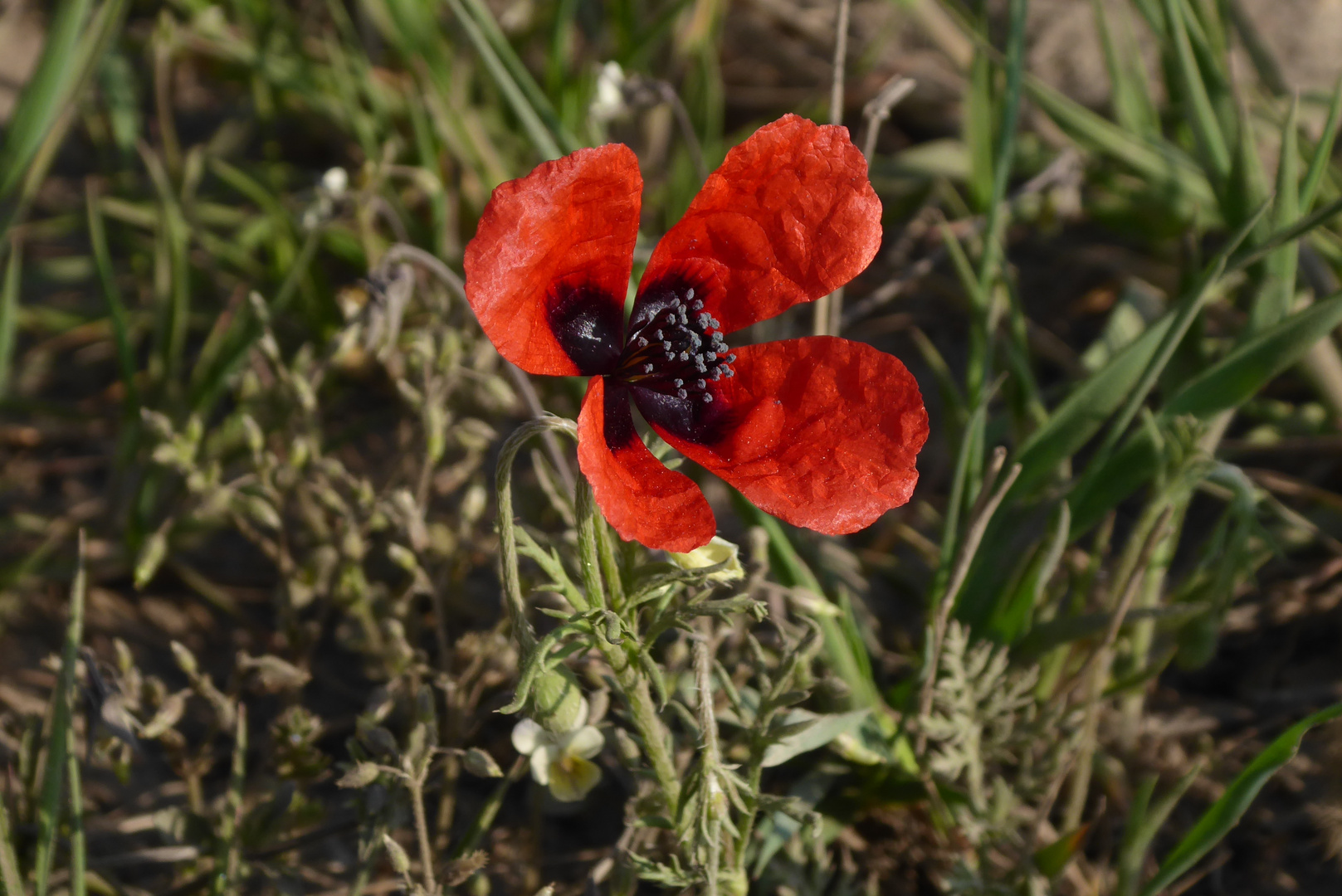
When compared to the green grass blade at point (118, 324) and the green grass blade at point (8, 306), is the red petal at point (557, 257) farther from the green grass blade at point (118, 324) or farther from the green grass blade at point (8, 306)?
the green grass blade at point (8, 306)

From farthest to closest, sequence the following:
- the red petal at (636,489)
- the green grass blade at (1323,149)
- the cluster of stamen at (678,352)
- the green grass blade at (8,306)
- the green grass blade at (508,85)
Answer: the green grass blade at (8,306) → the green grass blade at (508,85) → the green grass blade at (1323,149) → the cluster of stamen at (678,352) → the red petal at (636,489)

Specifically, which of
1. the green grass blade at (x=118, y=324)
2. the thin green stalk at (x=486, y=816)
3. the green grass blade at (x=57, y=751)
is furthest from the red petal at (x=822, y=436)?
the green grass blade at (x=118, y=324)

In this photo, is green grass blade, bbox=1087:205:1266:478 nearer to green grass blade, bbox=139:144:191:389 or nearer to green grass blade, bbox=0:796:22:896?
green grass blade, bbox=0:796:22:896

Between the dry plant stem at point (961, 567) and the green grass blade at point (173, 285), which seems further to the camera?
the green grass blade at point (173, 285)

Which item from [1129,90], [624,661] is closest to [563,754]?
[624,661]

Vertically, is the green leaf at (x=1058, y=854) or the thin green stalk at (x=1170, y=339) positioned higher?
the thin green stalk at (x=1170, y=339)

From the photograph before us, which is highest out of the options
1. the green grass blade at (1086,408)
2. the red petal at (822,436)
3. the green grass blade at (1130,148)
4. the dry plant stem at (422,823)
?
the red petal at (822,436)

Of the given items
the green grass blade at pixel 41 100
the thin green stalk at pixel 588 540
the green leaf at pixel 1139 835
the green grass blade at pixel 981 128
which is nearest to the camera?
the thin green stalk at pixel 588 540

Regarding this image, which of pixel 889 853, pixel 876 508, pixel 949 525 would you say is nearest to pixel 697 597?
pixel 876 508
